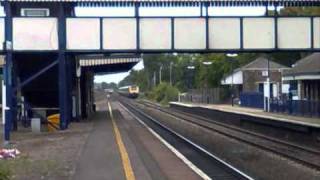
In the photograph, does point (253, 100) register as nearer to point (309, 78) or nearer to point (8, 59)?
point (309, 78)

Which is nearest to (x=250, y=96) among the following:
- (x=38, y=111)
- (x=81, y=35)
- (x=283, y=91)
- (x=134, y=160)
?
(x=283, y=91)

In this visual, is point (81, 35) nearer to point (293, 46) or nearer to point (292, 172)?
point (293, 46)

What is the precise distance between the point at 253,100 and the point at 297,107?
20.5 metres

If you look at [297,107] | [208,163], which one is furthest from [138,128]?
[208,163]

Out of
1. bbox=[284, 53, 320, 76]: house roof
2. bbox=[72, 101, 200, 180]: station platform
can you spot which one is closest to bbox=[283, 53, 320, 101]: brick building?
bbox=[284, 53, 320, 76]: house roof

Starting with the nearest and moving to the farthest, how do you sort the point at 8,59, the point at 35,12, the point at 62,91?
the point at 8,59 → the point at 62,91 → the point at 35,12

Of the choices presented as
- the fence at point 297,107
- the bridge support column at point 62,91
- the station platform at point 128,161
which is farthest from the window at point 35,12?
the fence at point 297,107

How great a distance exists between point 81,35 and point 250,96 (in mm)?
33881

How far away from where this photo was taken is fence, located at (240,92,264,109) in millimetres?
60716

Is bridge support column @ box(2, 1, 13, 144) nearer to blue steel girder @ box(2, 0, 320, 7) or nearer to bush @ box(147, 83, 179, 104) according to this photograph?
blue steel girder @ box(2, 0, 320, 7)

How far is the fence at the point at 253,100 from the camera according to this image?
A: 199 ft

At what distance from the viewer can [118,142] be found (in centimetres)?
2678

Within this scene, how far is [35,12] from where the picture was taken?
36.9 m

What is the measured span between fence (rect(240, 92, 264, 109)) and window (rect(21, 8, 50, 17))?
90.0 ft
